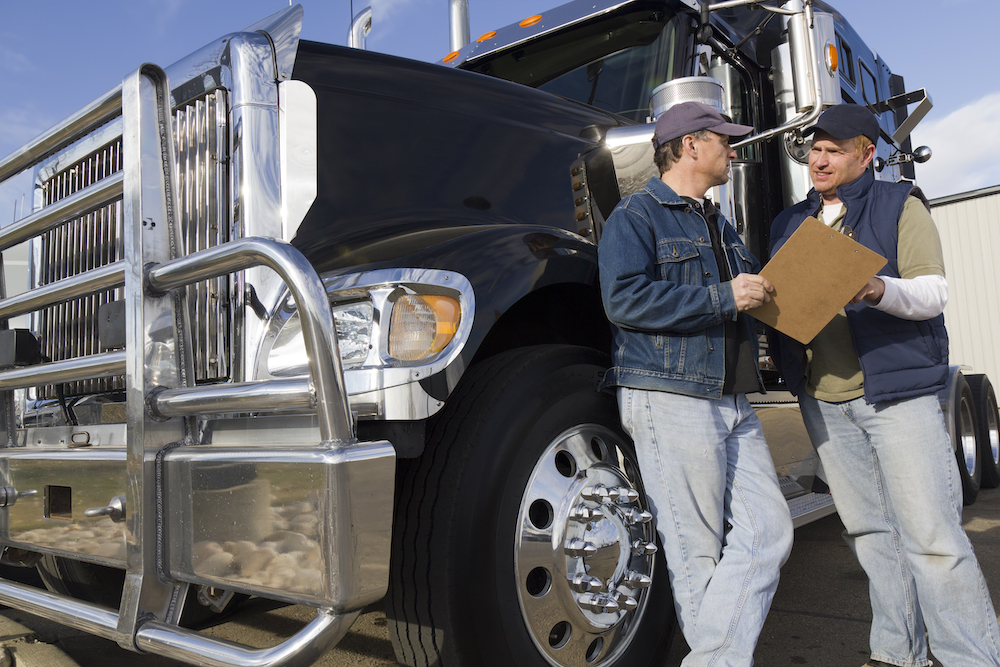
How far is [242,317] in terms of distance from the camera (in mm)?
2182

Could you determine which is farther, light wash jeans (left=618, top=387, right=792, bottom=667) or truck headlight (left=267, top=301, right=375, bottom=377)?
light wash jeans (left=618, top=387, right=792, bottom=667)

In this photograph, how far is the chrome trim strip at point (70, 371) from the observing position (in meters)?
1.93

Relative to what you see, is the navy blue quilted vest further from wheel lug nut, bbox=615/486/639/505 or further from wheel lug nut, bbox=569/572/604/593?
wheel lug nut, bbox=569/572/604/593

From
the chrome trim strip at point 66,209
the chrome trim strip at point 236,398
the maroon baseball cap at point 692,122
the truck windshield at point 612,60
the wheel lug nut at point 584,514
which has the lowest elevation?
the wheel lug nut at point 584,514

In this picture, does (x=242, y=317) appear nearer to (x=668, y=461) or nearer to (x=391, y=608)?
(x=391, y=608)

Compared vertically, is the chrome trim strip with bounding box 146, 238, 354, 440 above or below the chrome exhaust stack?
below

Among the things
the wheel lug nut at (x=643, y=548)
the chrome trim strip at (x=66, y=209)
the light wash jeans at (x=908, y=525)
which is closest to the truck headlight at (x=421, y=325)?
the chrome trim strip at (x=66, y=209)

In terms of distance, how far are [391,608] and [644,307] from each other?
1.01 metres

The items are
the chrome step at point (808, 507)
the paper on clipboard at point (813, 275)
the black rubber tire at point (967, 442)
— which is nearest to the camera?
the paper on clipboard at point (813, 275)

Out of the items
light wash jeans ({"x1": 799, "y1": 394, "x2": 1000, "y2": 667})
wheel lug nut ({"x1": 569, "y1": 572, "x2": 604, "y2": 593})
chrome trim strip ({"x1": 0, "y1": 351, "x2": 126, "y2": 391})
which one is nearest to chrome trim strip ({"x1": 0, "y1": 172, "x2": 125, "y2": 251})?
chrome trim strip ({"x1": 0, "y1": 351, "x2": 126, "y2": 391})

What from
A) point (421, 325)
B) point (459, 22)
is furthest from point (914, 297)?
point (459, 22)

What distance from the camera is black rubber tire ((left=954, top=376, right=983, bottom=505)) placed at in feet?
19.7

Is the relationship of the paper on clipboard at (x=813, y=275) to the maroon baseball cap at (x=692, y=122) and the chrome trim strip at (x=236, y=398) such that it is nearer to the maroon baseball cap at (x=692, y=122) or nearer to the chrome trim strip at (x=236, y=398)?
the maroon baseball cap at (x=692, y=122)

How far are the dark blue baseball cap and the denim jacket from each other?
54 cm
